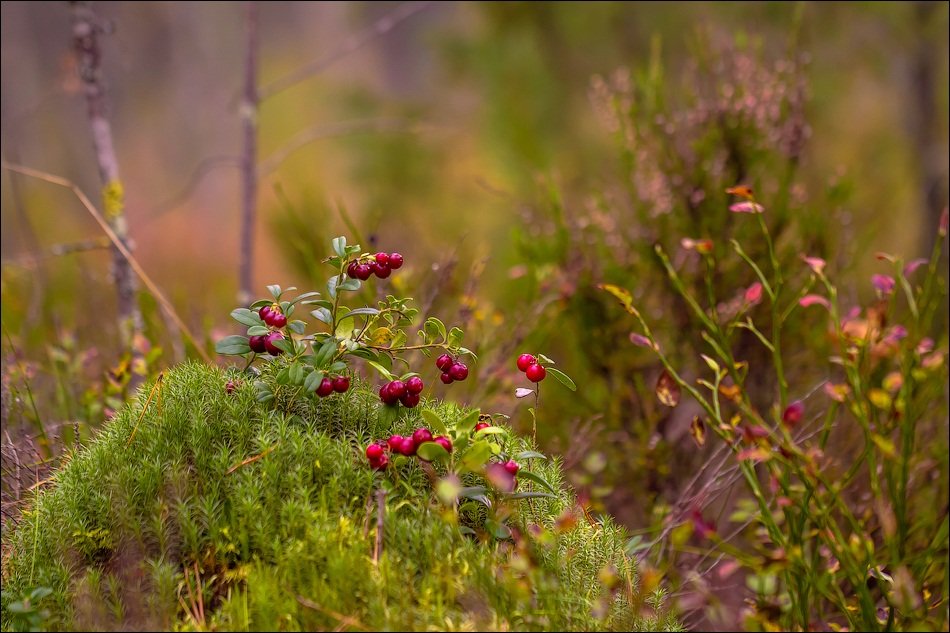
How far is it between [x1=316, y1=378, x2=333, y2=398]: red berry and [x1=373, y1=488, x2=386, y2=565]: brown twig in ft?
0.91

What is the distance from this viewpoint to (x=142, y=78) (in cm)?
1562

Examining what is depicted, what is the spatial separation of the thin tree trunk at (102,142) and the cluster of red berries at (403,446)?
201 cm

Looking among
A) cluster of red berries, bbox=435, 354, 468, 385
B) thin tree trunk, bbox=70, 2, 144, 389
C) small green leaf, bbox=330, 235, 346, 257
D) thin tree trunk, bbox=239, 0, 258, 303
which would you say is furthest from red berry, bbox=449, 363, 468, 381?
thin tree trunk, bbox=239, 0, 258, 303

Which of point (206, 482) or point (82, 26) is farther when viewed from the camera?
point (82, 26)

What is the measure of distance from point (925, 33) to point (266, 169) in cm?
481

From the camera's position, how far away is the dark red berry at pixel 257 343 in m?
1.73

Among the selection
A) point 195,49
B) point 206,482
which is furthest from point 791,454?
point 195,49

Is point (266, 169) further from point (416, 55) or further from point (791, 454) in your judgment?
point (416, 55)

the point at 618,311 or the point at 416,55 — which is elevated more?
the point at 416,55

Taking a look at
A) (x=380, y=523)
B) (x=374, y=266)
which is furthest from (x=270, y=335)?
(x=380, y=523)

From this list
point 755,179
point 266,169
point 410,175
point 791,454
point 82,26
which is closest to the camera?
point 791,454

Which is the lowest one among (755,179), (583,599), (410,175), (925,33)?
(583,599)

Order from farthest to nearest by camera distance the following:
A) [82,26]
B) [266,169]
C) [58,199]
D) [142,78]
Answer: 1. [142,78]
2. [58,199]
3. [266,169]
4. [82,26]

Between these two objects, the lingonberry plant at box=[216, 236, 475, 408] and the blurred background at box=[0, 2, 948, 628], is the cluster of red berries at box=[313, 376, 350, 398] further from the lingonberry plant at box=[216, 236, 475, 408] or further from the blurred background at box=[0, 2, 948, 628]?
the blurred background at box=[0, 2, 948, 628]
